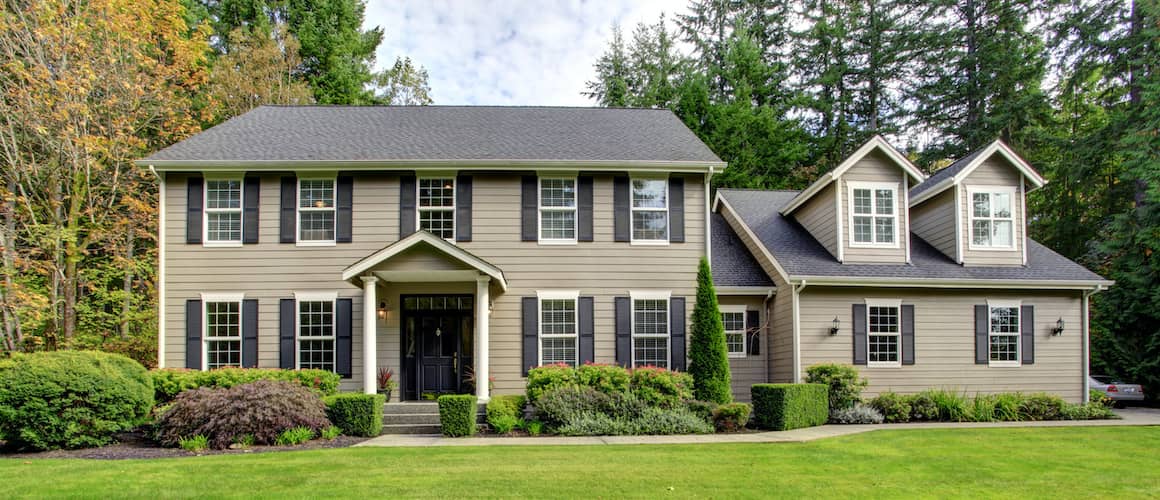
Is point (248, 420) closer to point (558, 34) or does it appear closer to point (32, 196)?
point (32, 196)

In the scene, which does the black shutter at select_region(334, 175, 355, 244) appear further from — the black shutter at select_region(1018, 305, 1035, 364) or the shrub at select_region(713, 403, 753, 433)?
the black shutter at select_region(1018, 305, 1035, 364)

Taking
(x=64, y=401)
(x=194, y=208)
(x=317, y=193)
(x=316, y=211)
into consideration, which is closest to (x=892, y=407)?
(x=316, y=211)

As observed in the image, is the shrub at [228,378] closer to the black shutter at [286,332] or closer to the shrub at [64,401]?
the black shutter at [286,332]

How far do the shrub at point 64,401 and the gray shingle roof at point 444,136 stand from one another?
16.5 feet

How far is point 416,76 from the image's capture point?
99.8 feet

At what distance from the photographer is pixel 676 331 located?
48.5ft

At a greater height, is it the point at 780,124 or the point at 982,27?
the point at 982,27

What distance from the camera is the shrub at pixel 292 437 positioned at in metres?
10.7

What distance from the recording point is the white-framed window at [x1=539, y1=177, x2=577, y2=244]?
15.0 metres

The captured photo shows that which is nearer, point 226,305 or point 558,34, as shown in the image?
point 226,305

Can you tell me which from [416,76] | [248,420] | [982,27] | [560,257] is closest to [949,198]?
[560,257]

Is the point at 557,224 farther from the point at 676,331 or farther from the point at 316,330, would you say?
the point at 316,330

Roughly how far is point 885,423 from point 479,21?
1570 centimetres

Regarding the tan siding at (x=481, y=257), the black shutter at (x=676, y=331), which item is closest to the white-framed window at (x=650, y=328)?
the black shutter at (x=676, y=331)
